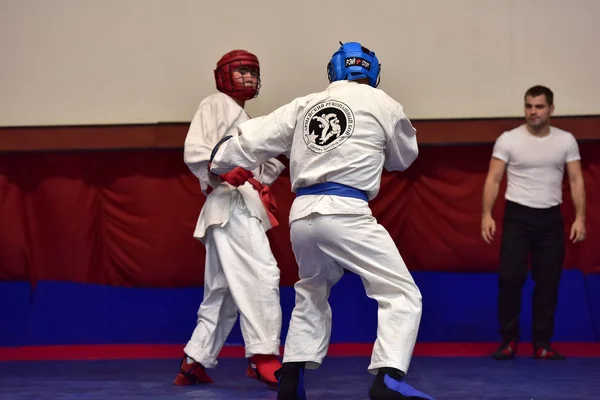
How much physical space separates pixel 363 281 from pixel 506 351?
77.3 inches

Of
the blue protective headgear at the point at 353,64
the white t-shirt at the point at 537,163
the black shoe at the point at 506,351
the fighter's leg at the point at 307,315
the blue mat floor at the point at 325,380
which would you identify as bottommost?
the black shoe at the point at 506,351

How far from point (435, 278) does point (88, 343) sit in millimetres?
2341

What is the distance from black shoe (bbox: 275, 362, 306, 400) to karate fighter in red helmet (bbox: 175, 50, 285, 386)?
0.60m

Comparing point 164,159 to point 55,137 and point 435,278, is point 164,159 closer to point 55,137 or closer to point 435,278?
point 55,137

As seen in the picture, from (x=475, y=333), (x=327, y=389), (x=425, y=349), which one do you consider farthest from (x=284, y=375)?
(x=475, y=333)

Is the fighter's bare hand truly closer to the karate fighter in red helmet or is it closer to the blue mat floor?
the blue mat floor

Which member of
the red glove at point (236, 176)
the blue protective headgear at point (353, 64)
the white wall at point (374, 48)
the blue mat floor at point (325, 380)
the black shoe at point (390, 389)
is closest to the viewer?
the black shoe at point (390, 389)

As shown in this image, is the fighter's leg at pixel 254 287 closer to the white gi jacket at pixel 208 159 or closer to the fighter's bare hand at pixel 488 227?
the white gi jacket at pixel 208 159

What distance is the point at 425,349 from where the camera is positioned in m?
5.64

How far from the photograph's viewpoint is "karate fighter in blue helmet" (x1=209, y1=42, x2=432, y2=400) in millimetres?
3496

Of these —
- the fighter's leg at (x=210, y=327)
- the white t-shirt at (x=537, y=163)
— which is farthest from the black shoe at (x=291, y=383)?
the white t-shirt at (x=537, y=163)

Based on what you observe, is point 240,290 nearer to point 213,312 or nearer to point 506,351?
point 213,312

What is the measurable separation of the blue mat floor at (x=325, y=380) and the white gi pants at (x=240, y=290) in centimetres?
22

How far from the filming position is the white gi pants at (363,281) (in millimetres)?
3451
